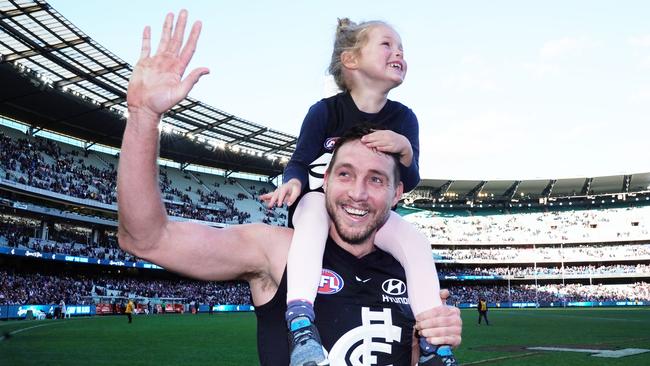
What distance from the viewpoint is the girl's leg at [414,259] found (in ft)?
9.48

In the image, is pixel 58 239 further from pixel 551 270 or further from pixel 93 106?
pixel 551 270

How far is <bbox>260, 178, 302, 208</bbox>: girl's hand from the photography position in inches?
117

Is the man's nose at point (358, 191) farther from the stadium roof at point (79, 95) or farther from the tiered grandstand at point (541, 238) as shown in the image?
the tiered grandstand at point (541, 238)

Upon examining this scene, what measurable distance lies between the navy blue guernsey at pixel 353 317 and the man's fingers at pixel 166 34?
4.05 feet

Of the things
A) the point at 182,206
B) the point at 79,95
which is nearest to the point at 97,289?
the point at 79,95

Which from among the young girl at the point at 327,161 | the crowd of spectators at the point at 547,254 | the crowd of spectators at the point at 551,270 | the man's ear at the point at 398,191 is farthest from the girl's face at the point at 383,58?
the crowd of spectators at the point at 551,270

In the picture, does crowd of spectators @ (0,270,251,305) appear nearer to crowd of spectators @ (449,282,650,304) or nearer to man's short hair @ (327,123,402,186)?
crowd of spectators @ (449,282,650,304)

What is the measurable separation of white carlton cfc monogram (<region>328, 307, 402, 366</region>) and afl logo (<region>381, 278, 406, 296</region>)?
14cm

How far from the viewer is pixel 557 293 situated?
2475 inches

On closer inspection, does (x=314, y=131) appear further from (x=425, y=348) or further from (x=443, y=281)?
(x=443, y=281)

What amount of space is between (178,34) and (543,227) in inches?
3077

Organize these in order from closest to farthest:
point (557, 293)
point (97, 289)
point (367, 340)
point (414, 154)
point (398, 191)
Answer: point (367, 340), point (398, 191), point (414, 154), point (97, 289), point (557, 293)

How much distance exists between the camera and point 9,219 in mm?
41969

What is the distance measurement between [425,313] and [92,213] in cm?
5177
